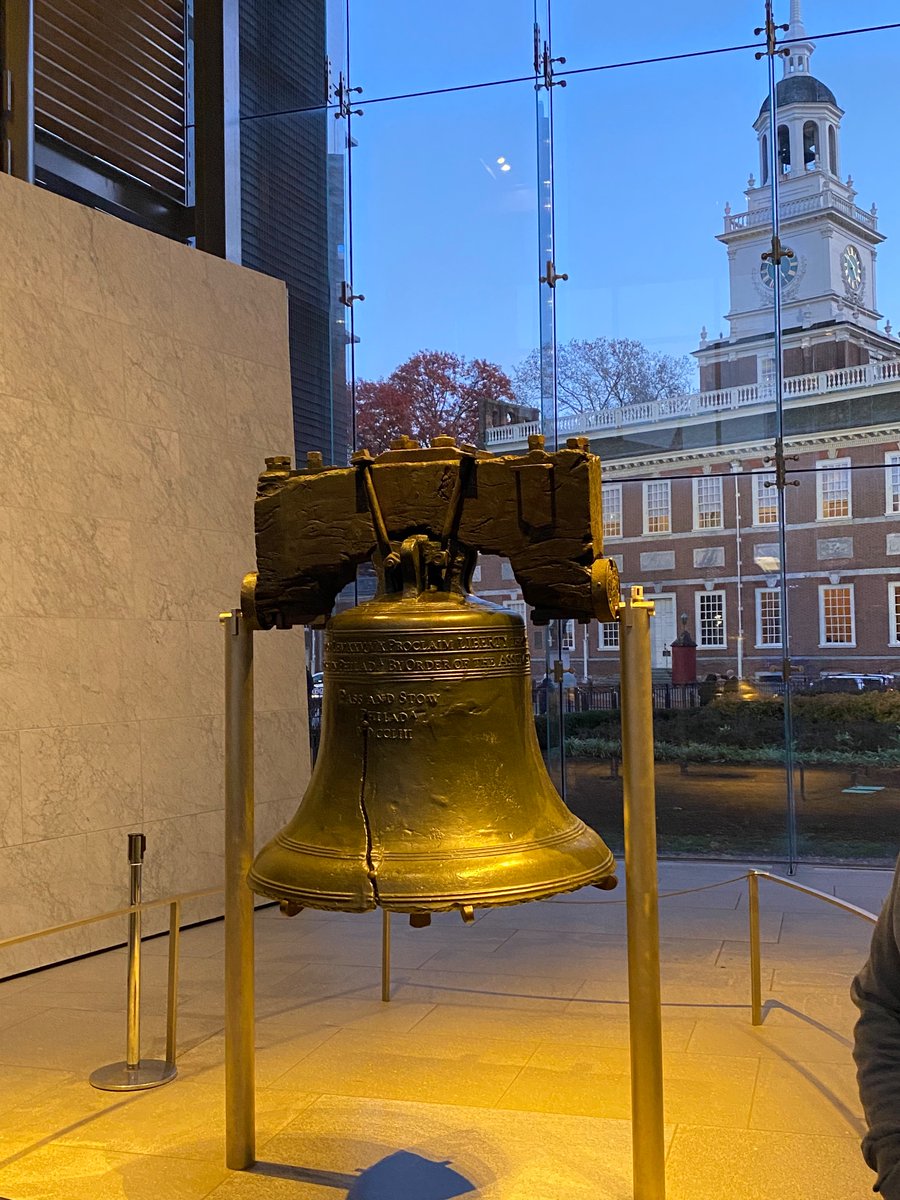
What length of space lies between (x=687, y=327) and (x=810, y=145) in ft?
5.92

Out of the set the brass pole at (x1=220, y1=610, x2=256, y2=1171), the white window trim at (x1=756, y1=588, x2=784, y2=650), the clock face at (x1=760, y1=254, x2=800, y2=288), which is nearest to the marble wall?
the brass pole at (x1=220, y1=610, x2=256, y2=1171)

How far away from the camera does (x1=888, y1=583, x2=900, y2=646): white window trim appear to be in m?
9.85

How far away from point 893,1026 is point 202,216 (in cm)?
908

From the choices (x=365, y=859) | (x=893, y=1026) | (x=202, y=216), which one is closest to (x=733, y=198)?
(x=202, y=216)

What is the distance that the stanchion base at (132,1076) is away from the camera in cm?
470

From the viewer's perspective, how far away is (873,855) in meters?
10.0

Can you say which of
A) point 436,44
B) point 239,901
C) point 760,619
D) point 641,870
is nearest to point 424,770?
point 641,870

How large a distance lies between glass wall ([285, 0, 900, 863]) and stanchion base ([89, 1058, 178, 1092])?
6.39 meters

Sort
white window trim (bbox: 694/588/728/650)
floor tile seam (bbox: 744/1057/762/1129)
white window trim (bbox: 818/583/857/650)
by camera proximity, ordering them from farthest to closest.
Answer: white window trim (bbox: 694/588/728/650), white window trim (bbox: 818/583/857/650), floor tile seam (bbox: 744/1057/762/1129)

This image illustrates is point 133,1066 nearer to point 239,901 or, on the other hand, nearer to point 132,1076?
point 132,1076

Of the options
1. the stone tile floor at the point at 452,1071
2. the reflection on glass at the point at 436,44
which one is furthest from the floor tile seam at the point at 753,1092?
the reflection on glass at the point at 436,44

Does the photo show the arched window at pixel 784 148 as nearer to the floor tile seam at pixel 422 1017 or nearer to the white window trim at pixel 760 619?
the white window trim at pixel 760 619

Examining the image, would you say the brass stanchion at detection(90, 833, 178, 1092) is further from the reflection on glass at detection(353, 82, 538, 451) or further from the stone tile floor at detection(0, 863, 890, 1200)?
the reflection on glass at detection(353, 82, 538, 451)

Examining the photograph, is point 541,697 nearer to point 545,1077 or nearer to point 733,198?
point 733,198
